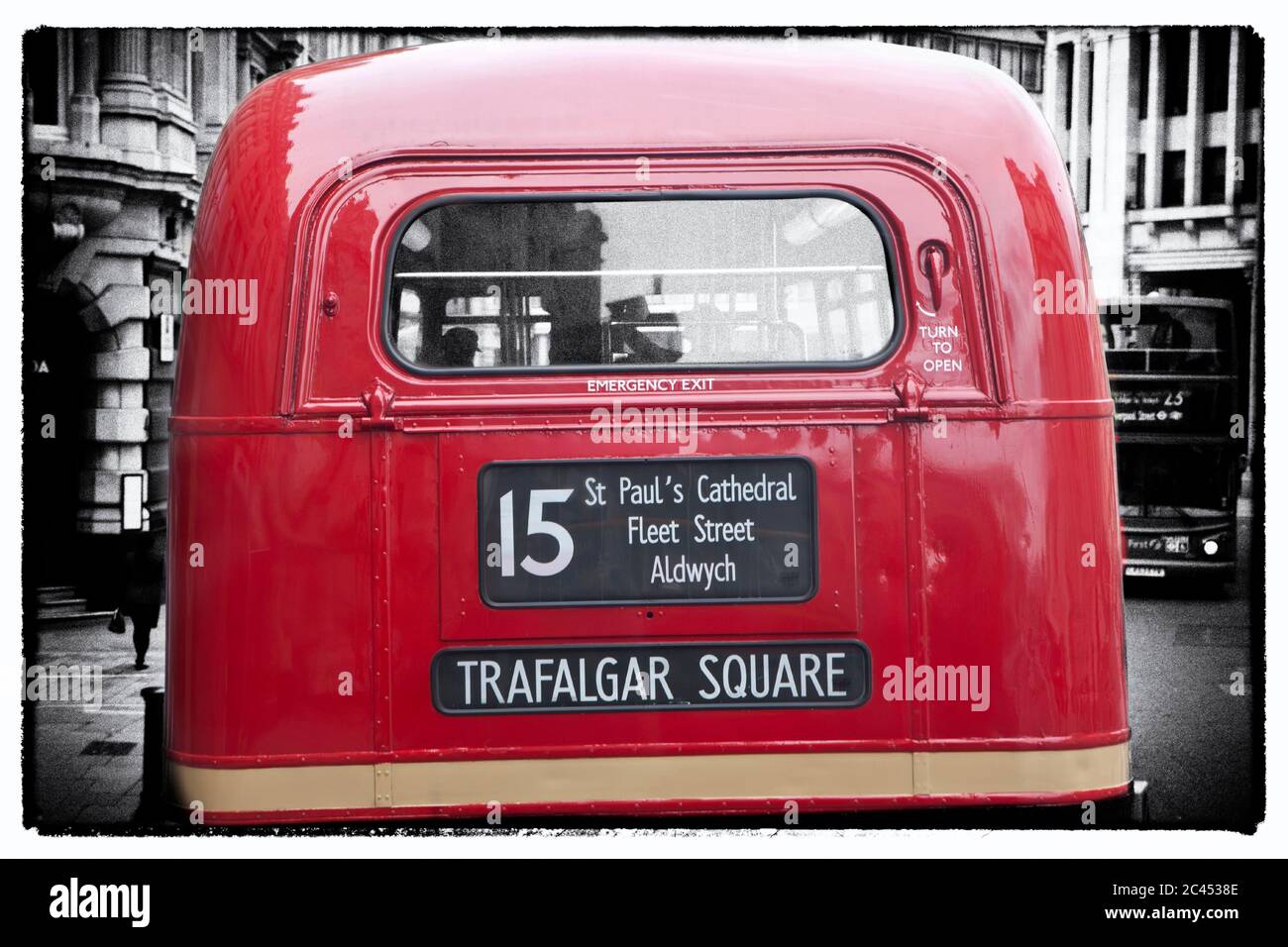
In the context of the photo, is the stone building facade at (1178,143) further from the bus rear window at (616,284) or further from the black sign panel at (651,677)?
the black sign panel at (651,677)

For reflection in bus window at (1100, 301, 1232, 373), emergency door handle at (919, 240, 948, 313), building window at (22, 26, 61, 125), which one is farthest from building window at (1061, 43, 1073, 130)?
building window at (22, 26, 61, 125)

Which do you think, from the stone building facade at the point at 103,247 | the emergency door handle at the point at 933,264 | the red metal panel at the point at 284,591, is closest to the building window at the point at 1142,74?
the emergency door handle at the point at 933,264

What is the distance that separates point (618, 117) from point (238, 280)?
3.76ft

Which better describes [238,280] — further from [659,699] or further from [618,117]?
[659,699]

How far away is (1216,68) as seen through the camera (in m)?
3.45

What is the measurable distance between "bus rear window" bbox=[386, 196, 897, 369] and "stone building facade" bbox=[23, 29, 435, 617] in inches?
34.0

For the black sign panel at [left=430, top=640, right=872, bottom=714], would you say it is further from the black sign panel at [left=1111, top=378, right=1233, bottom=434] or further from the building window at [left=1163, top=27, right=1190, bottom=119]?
the building window at [left=1163, top=27, right=1190, bottom=119]

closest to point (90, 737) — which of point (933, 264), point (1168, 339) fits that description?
point (933, 264)

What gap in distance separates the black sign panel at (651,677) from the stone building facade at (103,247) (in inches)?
51.6

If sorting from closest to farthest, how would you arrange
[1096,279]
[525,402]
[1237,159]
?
[525,402]
[1237,159]
[1096,279]

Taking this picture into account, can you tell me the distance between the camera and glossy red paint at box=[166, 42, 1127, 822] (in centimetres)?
308

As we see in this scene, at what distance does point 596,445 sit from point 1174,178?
2.15m
